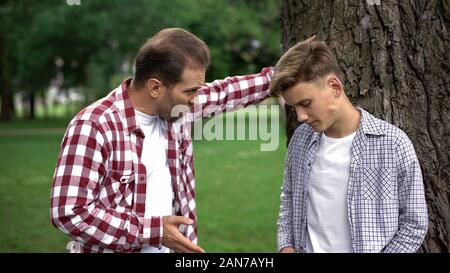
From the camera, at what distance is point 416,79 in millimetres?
2820

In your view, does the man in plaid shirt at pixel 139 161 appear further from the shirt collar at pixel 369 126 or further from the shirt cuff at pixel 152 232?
the shirt collar at pixel 369 126

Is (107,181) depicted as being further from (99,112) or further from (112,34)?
(112,34)

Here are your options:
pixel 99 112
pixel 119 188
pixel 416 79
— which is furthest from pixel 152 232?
pixel 416 79

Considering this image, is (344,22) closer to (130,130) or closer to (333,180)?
(333,180)

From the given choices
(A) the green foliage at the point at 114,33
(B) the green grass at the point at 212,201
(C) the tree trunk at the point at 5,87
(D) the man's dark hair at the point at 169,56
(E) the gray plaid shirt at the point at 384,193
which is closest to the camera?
(E) the gray plaid shirt at the point at 384,193

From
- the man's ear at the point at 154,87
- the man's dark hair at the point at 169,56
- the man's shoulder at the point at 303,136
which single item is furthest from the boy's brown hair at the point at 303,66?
the man's ear at the point at 154,87

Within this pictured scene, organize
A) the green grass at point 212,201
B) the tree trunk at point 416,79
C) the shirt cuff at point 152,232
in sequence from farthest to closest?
the green grass at point 212,201
the tree trunk at point 416,79
the shirt cuff at point 152,232

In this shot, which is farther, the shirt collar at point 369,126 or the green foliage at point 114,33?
the green foliage at point 114,33

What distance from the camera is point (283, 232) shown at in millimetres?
2609

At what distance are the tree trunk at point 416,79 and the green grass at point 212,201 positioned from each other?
377cm

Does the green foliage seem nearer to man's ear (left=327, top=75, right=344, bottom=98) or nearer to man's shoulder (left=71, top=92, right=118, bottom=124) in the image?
man's shoulder (left=71, top=92, right=118, bottom=124)

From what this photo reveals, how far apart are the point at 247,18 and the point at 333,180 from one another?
2764 cm

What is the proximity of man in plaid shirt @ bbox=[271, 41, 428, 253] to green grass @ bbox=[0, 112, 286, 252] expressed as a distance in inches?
158

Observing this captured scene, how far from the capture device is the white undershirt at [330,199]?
7.91ft
